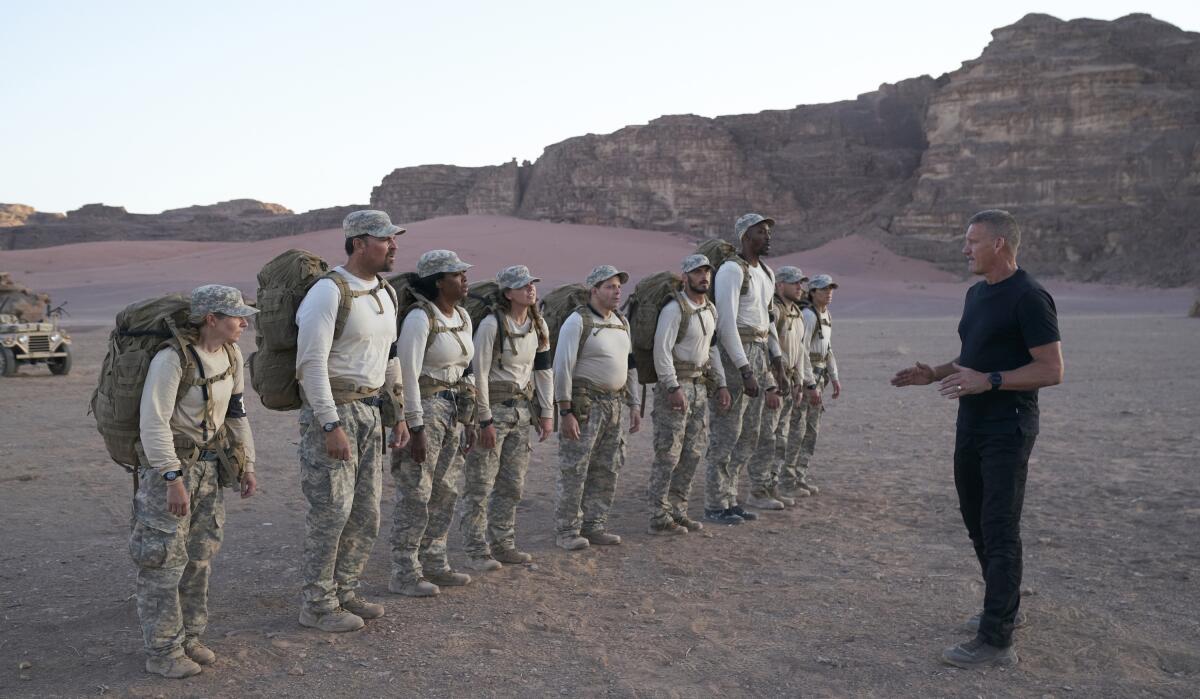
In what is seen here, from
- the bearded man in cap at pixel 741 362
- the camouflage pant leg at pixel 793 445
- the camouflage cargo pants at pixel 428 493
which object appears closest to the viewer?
the camouflage cargo pants at pixel 428 493

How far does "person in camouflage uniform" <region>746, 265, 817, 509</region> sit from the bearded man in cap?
338mm

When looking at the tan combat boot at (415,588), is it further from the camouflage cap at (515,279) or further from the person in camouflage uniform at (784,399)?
the person in camouflage uniform at (784,399)

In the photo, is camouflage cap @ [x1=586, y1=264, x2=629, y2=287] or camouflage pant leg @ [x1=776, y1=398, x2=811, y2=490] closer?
camouflage cap @ [x1=586, y1=264, x2=629, y2=287]

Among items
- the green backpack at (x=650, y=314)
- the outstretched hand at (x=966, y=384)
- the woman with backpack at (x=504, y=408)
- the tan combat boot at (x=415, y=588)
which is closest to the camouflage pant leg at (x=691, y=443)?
the green backpack at (x=650, y=314)

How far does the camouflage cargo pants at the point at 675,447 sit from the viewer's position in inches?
288

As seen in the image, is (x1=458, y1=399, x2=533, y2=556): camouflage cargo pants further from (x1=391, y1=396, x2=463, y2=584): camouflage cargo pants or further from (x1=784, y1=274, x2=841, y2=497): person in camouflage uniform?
(x1=784, y1=274, x2=841, y2=497): person in camouflage uniform

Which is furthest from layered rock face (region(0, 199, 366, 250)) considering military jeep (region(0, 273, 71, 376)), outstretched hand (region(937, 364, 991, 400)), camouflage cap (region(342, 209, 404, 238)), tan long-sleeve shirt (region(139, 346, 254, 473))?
outstretched hand (region(937, 364, 991, 400))

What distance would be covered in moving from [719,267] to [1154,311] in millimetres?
45879

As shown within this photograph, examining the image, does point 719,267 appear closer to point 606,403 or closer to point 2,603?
point 606,403

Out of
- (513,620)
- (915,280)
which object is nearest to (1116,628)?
(513,620)

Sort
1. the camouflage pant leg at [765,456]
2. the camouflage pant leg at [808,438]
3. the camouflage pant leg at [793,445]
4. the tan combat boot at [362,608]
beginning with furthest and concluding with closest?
the camouflage pant leg at [808,438], the camouflage pant leg at [793,445], the camouflage pant leg at [765,456], the tan combat boot at [362,608]

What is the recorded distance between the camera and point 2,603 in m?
5.77

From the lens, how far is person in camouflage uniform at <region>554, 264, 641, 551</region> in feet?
22.5

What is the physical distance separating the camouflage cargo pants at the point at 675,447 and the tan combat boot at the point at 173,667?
145 inches
